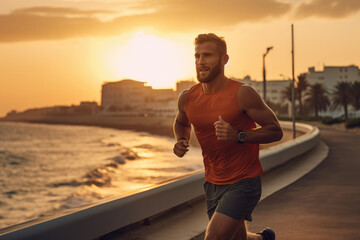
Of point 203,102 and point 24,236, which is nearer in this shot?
point 203,102

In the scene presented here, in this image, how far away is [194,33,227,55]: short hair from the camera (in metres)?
4.31

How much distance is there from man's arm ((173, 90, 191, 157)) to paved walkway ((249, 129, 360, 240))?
2242 mm

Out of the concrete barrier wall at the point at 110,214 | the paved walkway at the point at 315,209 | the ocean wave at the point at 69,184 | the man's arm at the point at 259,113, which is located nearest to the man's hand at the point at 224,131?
the man's arm at the point at 259,113

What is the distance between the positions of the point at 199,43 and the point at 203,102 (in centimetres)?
44

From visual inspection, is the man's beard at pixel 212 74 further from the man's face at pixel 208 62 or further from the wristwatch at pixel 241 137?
the wristwatch at pixel 241 137

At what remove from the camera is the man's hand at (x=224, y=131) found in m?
3.93

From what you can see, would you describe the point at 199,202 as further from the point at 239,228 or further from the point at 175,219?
the point at 239,228

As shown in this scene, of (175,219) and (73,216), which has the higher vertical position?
(73,216)

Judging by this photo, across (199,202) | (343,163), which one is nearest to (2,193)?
(343,163)

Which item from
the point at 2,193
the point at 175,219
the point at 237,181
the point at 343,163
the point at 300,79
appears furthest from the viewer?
the point at 300,79

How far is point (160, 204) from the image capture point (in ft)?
23.1

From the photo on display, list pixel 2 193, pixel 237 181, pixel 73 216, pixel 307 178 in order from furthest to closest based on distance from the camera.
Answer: pixel 2 193
pixel 307 178
pixel 73 216
pixel 237 181

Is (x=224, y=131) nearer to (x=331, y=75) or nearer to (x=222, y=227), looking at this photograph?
(x=222, y=227)

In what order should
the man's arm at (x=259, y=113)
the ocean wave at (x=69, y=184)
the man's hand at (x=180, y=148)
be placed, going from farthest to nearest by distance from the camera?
the ocean wave at (x=69, y=184), the man's hand at (x=180, y=148), the man's arm at (x=259, y=113)
